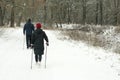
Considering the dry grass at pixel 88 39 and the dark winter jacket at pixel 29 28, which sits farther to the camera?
the dry grass at pixel 88 39

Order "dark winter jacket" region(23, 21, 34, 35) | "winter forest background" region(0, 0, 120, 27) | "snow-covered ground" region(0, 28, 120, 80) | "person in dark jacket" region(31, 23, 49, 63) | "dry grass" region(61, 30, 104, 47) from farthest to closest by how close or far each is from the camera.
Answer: "winter forest background" region(0, 0, 120, 27) → "dry grass" region(61, 30, 104, 47) → "dark winter jacket" region(23, 21, 34, 35) → "person in dark jacket" region(31, 23, 49, 63) → "snow-covered ground" region(0, 28, 120, 80)

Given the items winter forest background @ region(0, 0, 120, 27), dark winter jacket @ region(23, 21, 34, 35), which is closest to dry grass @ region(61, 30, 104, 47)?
dark winter jacket @ region(23, 21, 34, 35)

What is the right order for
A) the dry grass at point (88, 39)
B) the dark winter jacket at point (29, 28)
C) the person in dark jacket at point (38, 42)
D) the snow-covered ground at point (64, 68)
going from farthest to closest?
the dry grass at point (88, 39), the dark winter jacket at point (29, 28), the person in dark jacket at point (38, 42), the snow-covered ground at point (64, 68)

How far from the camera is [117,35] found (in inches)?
1404

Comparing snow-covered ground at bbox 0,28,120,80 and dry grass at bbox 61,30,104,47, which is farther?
dry grass at bbox 61,30,104,47

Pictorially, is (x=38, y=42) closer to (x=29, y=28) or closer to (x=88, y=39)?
(x=29, y=28)

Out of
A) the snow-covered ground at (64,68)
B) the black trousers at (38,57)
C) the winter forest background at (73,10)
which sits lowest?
the snow-covered ground at (64,68)

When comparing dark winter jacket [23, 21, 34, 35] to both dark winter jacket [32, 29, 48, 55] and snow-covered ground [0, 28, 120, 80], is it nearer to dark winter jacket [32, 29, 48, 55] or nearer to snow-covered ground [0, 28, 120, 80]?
snow-covered ground [0, 28, 120, 80]

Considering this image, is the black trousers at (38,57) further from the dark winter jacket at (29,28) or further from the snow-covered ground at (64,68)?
the dark winter jacket at (29,28)

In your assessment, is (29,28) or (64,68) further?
(29,28)

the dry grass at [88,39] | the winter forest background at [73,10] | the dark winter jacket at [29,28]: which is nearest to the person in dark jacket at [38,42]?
the dark winter jacket at [29,28]

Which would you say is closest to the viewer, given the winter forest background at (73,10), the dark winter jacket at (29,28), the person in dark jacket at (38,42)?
the person in dark jacket at (38,42)

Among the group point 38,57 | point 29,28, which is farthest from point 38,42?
point 29,28

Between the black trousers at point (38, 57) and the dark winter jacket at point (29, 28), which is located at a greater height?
the dark winter jacket at point (29, 28)
